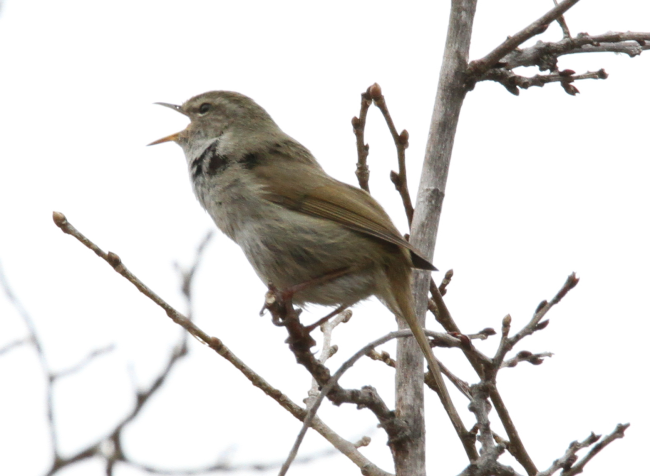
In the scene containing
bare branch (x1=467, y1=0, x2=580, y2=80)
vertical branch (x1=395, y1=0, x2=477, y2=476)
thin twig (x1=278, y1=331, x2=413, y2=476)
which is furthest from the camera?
vertical branch (x1=395, y1=0, x2=477, y2=476)

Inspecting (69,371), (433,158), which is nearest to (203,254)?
(69,371)

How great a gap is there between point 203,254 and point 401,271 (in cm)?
Answer: 219

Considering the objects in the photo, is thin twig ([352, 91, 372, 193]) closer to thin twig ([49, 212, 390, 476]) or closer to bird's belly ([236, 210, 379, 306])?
bird's belly ([236, 210, 379, 306])

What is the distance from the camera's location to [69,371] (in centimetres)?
236

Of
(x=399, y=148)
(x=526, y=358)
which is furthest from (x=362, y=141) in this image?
(x=526, y=358)

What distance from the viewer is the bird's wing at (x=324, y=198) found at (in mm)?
4477

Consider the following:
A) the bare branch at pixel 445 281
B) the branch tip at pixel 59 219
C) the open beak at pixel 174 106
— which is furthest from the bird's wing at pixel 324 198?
the branch tip at pixel 59 219

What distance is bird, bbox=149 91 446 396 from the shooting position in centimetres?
440

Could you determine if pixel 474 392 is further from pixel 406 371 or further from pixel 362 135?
pixel 362 135

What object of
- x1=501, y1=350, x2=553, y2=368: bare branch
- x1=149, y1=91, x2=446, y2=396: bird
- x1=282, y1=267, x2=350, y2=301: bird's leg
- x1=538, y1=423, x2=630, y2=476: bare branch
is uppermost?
x1=149, y1=91, x2=446, y2=396: bird

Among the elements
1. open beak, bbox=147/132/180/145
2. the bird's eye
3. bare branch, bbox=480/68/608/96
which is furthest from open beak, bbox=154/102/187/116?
bare branch, bbox=480/68/608/96

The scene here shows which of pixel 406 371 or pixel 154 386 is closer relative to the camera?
pixel 154 386

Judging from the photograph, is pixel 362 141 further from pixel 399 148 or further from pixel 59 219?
pixel 59 219

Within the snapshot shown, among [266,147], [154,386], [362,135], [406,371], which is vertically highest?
[266,147]
